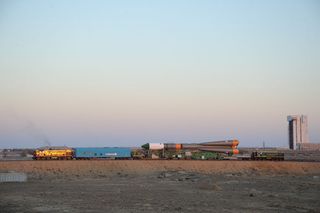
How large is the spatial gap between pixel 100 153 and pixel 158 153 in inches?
505

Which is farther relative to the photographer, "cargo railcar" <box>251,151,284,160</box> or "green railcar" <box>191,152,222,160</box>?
"green railcar" <box>191,152,222,160</box>

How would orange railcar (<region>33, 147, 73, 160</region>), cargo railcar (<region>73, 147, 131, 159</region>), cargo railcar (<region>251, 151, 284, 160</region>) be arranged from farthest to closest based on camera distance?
cargo railcar (<region>73, 147, 131, 159</region>) < cargo railcar (<region>251, 151, 284, 160</region>) < orange railcar (<region>33, 147, 73, 160</region>)

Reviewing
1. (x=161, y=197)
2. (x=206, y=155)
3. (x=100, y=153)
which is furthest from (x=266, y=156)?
(x=161, y=197)

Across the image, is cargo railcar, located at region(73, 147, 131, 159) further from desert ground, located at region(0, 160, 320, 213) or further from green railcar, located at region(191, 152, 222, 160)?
desert ground, located at region(0, 160, 320, 213)

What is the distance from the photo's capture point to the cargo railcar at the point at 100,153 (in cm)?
9675

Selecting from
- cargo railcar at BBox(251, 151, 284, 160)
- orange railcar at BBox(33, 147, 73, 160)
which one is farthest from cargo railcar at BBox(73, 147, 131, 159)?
cargo railcar at BBox(251, 151, 284, 160)

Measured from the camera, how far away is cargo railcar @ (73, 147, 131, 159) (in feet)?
317

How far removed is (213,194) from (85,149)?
2335 inches

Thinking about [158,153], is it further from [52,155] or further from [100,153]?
[52,155]

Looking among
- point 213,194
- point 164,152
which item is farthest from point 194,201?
point 164,152

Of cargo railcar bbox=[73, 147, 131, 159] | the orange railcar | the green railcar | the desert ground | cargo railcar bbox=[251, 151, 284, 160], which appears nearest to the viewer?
the desert ground

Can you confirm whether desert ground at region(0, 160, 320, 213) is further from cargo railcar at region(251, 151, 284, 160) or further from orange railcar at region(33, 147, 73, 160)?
cargo railcar at region(251, 151, 284, 160)

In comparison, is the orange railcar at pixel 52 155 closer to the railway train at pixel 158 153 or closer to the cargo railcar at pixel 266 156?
the railway train at pixel 158 153

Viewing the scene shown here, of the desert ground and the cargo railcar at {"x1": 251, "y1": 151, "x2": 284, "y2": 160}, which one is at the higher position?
the cargo railcar at {"x1": 251, "y1": 151, "x2": 284, "y2": 160}
